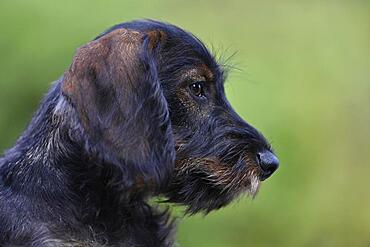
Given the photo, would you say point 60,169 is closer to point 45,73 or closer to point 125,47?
point 125,47

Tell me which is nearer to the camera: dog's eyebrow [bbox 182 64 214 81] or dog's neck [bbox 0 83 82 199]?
dog's neck [bbox 0 83 82 199]

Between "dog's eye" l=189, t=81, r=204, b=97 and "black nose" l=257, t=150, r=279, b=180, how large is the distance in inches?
16.1

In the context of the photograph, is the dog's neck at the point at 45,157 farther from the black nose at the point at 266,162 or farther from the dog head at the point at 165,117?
the black nose at the point at 266,162

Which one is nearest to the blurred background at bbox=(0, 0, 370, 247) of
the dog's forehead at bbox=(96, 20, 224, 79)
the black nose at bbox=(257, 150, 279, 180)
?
the dog's forehead at bbox=(96, 20, 224, 79)

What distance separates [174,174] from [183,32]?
752 millimetres

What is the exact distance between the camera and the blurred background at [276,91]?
30.6 ft

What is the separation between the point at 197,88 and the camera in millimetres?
4430

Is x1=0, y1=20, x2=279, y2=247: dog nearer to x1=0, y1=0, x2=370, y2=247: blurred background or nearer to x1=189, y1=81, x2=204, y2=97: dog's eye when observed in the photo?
x1=189, y1=81, x2=204, y2=97: dog's eye

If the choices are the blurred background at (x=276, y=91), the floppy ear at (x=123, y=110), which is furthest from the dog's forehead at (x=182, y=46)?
the blurred background at (x=276, y=91)

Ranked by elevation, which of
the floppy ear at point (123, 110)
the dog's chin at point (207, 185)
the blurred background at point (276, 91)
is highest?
the floppy ear at point (123, 110)

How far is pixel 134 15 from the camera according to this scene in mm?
9867

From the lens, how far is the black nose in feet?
14.5

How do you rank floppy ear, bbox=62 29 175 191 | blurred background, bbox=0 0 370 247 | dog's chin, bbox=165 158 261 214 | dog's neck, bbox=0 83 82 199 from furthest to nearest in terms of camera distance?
1. blurred background, bbox=0 0 370 247
2. dog's chin, bbox=165 158 261 214
3. dog's neck, bbox=0 83 82 199
4. floppy ear, bbox=62 29 175 191

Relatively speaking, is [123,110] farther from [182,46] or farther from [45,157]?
[182,46]
